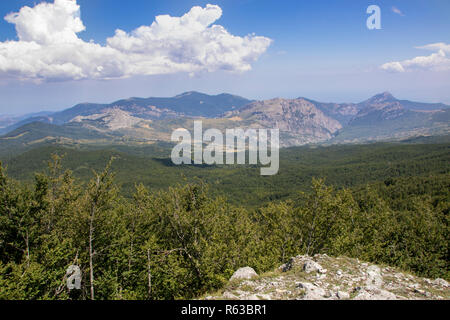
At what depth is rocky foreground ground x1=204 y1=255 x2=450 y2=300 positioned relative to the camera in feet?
46.4

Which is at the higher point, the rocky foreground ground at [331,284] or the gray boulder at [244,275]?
the rocky foreground ground at [331,284]

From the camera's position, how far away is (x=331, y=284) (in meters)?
16.0

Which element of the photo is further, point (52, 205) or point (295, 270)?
point (52, 205)

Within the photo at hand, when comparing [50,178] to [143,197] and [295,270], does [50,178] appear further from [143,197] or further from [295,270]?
[295,270]

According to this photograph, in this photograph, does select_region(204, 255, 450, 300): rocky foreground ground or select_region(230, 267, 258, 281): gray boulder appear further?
select_region(230, 267, 258, 281): gray boulder

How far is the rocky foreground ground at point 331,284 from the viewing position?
46.4ft

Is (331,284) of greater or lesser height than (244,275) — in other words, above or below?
above

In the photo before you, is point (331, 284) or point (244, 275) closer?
point (331, 284)

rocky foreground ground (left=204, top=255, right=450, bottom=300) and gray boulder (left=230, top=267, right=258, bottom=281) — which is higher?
rocky foreground ground (left=204, top=255, right=450, bottom=300)

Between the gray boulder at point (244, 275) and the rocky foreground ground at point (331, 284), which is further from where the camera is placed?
the gray boulder at point (244, 275)

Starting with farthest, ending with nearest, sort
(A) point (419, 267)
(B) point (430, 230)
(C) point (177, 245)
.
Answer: (B) point (430, 230) < (A) point (419, 267) < (C) point (177, 245)
